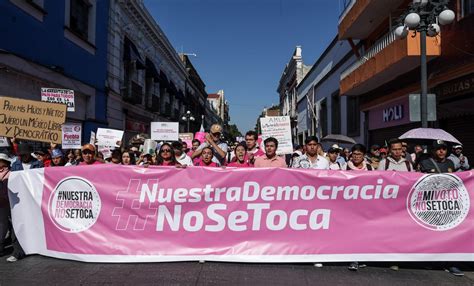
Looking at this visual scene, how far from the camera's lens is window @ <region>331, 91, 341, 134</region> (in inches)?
980

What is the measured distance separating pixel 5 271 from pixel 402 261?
482cm

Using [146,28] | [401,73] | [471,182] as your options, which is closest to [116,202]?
[471,182]

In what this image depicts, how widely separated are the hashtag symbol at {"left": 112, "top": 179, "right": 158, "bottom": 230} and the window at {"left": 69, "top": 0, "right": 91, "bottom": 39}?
33.8ft

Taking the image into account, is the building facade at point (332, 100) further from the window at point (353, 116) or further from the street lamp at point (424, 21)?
the street lamp at point (424, 21)

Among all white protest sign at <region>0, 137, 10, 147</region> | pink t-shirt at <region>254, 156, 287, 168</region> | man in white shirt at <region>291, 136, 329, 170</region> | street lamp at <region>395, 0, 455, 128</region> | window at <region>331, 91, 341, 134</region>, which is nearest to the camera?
pink t-shirt at <region>254, 156, 287, 168</region>

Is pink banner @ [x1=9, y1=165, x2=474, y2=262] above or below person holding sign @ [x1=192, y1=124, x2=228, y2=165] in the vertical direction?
below

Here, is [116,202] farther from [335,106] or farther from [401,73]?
[335,106]

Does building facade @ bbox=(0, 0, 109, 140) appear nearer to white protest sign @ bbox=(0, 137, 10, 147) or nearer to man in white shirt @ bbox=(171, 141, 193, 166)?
white protest sign @ bbox=(0, 137, 10, 147)

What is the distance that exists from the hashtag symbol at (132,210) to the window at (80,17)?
1031 cm

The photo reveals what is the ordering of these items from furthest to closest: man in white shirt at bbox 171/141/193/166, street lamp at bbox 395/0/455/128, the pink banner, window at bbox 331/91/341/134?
window at bbox 331/91/341/134 → street lamp at bbox 395/0/455/128 → man in white shirt at bbox 171/141/193/166 → the pink banner

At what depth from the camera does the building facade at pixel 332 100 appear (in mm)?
21656

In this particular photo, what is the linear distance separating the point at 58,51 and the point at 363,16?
37.9 feet

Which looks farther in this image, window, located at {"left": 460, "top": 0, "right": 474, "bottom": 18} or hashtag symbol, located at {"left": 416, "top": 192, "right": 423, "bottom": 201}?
window, located at {"left": 460, "top": 0, "right": 474, "bottom": 18}

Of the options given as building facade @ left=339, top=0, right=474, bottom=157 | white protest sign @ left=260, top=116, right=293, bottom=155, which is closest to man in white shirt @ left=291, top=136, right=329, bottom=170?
white protest sign @ left=260, top=116, right=293, bottom=155
